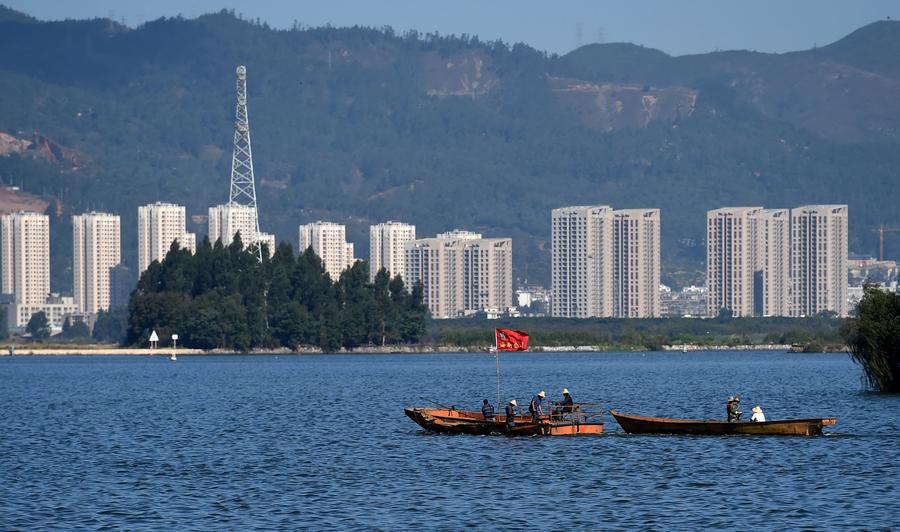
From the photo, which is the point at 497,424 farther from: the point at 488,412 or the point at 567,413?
the point at 567,413

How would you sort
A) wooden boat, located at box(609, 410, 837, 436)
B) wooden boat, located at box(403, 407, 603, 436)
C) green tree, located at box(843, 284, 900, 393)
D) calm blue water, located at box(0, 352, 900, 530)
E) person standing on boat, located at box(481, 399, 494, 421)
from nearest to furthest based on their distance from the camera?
calm blue water, located at box(0, 352, 900, 530) → wooden boat, located at box(609, 410, 837, 436) → wooden boat, located at box(403, 407, 603, 436) → person standing on boat, located at box(481, 399, 494, 421) → green tree, located at box(843, 284, 900, 393)

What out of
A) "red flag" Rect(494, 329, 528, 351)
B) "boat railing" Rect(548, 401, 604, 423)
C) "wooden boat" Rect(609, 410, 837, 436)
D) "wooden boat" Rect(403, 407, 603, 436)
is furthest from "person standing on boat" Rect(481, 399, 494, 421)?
"wooden boat" Rect(609, 410, 837, 436)

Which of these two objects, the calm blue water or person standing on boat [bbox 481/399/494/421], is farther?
person standing on boat [bbox 481/399/494/421]

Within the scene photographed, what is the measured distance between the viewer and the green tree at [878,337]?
88125 millimetres

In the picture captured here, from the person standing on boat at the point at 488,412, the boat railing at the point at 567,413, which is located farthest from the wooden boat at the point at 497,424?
the person standing on boat at the point at 488,412

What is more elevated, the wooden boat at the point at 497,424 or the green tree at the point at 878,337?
the green tree at the point at 878,337

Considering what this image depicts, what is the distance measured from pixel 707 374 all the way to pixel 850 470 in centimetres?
8913

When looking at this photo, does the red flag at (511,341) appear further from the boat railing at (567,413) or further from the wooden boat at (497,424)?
the boat railing at (567,413)

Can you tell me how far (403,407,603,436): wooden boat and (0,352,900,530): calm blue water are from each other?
1.93ft

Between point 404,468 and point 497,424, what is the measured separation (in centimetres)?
1062

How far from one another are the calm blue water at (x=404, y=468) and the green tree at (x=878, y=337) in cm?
143

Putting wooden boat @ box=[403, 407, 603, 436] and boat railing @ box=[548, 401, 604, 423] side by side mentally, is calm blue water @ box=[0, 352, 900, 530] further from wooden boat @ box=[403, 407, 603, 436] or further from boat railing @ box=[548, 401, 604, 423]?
boat railing @ box=[548, 401, 604, 423]

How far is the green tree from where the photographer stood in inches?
3469

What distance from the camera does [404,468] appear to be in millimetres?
60562
